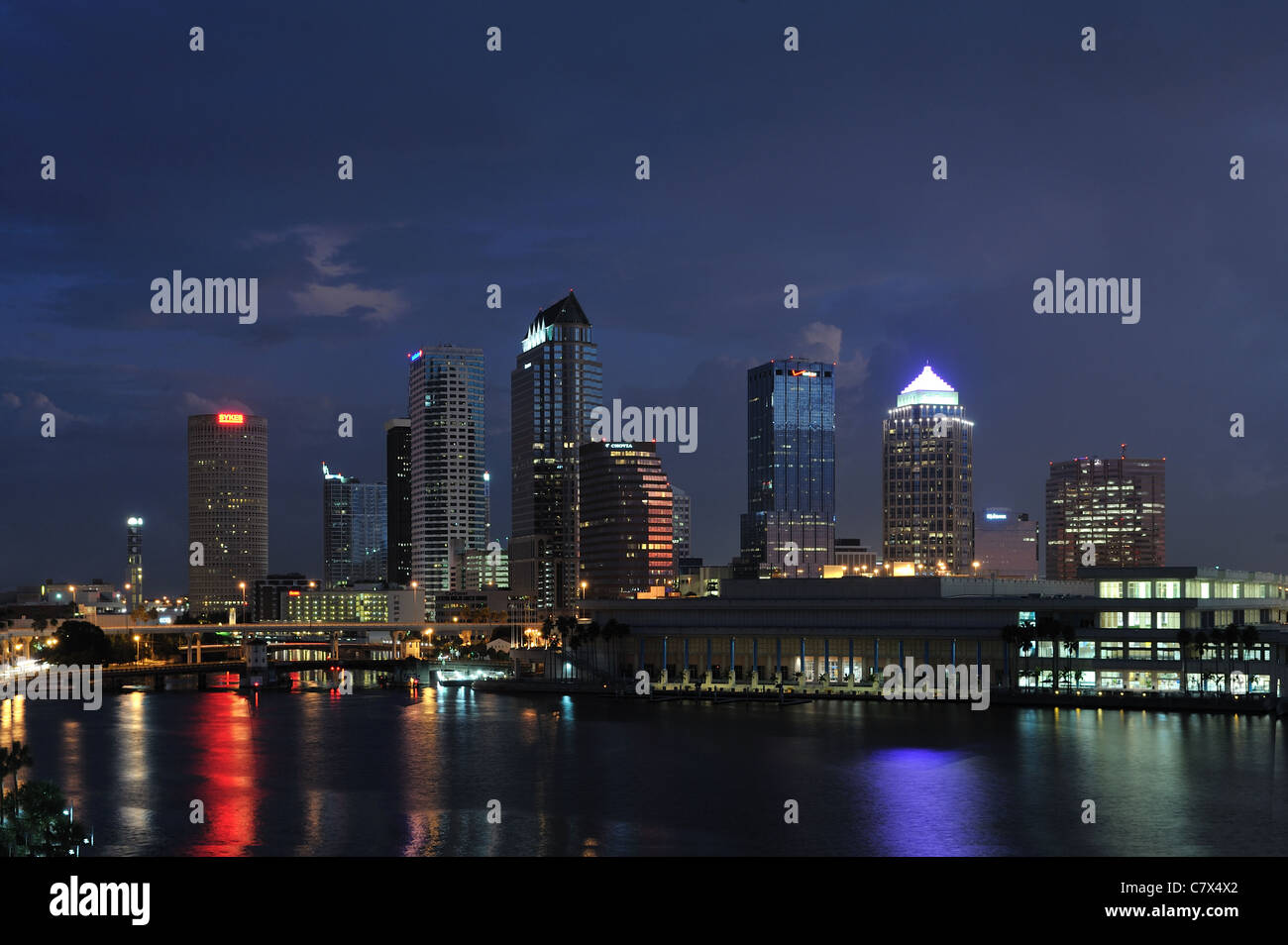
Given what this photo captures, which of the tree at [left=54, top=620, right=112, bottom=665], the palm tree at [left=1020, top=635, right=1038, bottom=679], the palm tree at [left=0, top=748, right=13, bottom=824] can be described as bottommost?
the tree at [left=54, top=620, right=112, bottom=665]

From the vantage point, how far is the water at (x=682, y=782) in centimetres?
5981

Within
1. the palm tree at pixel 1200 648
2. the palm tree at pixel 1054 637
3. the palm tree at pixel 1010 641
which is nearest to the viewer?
the palm tree at pixel 1200 648

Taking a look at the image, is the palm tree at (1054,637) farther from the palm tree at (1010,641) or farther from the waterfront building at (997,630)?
the palm tree at (1010,641)

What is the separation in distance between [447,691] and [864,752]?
9628 cm

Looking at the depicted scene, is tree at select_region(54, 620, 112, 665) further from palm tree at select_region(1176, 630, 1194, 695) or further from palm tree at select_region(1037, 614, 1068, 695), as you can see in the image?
palm tree at select_region(1176, 630, 1194, 695)

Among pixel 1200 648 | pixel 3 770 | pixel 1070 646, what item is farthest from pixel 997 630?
pixel 3 770

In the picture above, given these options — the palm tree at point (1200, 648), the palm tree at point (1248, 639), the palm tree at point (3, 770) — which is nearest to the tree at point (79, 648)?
the palm tree at point (1200, 648)

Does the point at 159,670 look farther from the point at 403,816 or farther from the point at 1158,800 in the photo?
the point at 1158,800

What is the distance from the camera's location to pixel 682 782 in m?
78.2

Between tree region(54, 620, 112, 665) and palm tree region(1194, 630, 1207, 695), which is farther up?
palm tree region(1194, 630, 1207, 695)

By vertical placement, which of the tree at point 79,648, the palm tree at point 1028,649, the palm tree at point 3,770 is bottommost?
the tree at point 79,648

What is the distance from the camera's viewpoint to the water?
196ft

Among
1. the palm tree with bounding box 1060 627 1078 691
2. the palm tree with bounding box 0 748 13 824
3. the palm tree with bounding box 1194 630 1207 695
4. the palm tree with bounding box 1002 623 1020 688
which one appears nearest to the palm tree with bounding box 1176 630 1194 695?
the palm tree with bounding box 1194 630 1207 695
